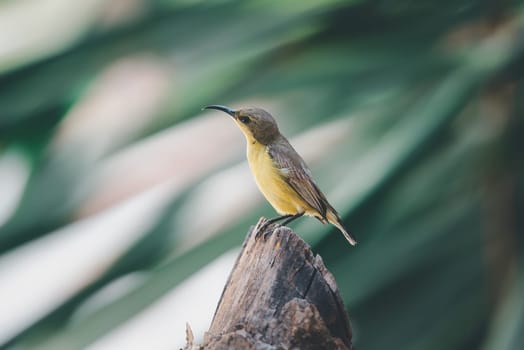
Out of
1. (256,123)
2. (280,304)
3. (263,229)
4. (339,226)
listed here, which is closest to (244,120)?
(256,123)

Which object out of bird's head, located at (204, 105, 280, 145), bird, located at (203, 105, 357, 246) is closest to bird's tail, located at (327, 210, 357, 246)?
bird, located at (203, 105, 357, 246)

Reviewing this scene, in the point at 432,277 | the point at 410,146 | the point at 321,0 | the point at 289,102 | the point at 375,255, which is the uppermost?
the point at 321,0

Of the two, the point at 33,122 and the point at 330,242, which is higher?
the point at 33,122

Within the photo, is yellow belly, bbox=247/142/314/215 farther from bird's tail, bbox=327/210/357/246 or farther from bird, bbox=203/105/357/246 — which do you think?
bird's tail, bbox=327/210/357/246

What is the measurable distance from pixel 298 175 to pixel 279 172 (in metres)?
0.07

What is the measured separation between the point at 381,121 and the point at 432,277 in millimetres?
574

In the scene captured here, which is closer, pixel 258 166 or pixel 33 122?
pixel 33 122

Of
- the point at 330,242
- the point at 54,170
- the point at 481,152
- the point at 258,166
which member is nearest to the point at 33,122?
the point at 54,170

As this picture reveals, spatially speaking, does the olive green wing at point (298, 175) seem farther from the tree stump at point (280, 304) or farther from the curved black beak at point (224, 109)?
the tree stump at point (280, 304)

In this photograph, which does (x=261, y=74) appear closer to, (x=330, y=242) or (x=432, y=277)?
(x=330, y=242)

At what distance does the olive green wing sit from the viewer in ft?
10.2

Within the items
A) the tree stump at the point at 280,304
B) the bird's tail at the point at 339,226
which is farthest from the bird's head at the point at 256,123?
the tree stump at the point at 280,304

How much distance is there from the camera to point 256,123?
11.4 ft

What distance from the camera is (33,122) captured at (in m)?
3.03
